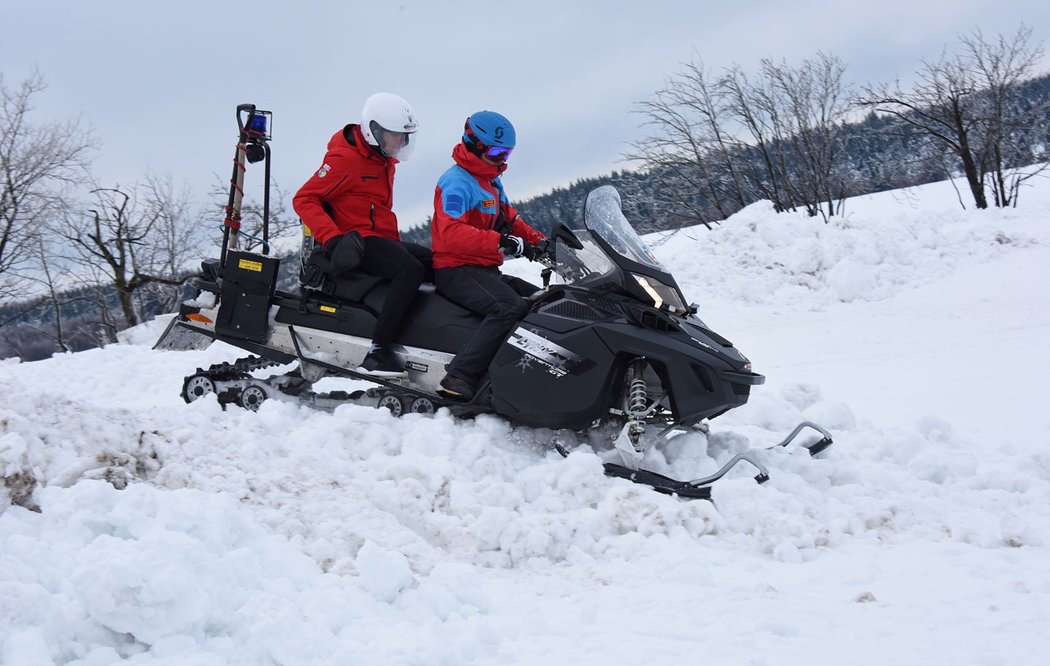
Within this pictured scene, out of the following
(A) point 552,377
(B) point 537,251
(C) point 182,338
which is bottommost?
(A) point 552,377

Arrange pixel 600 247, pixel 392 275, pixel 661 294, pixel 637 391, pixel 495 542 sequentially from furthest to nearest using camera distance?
1. pixel 392 275
2. pixel 600 247
3. pixel 661 294
4. pixel 637 391
5. pixel 495 542

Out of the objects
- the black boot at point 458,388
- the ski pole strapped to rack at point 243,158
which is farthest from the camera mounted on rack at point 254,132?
the black boot at point 458,388

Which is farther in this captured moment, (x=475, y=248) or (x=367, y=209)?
(x=367, y=209)

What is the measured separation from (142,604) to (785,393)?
4924mm

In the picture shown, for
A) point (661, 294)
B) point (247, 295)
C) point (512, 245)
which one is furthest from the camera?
point (247, 295)

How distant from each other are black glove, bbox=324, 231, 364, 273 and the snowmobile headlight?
5.93ft

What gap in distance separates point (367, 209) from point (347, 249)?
0.41 meters

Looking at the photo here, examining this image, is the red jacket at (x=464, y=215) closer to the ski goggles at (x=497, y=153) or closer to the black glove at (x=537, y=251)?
the ski goggles at (x=497, y=153)

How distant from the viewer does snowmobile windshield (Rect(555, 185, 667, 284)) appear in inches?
195

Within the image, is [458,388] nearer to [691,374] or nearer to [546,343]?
[546,343]

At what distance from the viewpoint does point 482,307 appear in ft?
17.1

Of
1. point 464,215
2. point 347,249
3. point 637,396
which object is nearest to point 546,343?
point 637,396

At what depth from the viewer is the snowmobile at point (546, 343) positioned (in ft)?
15.1

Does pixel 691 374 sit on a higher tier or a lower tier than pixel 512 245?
lower
